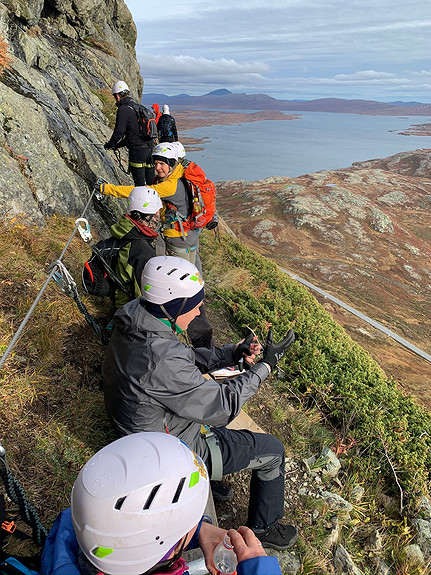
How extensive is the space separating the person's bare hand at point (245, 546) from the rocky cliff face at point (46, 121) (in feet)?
21.3

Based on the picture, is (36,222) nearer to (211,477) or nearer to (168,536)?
(211,477)

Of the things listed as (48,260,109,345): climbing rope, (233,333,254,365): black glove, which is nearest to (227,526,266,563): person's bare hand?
(233,333,254,365): black glove

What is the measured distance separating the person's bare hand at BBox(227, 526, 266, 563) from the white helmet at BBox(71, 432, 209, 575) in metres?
0.32

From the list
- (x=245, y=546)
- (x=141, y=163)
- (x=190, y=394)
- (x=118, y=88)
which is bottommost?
(x=245, y=546)

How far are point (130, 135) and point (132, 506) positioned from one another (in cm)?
945

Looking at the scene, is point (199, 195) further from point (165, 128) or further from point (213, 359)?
point (165, 128)

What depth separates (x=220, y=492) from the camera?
427cm

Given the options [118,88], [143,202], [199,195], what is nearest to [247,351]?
[143,202]

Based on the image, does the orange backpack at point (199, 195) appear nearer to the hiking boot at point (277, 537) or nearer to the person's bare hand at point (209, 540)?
the hiking boot at point (277, 537)

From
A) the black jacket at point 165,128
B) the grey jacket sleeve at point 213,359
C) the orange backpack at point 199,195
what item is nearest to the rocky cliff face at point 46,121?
the black jacket at point 165,128

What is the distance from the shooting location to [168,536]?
1.74 metres

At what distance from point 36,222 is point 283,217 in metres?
41.9

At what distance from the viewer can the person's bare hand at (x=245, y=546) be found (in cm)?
192

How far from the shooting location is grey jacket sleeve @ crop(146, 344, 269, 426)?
9.51 feet
